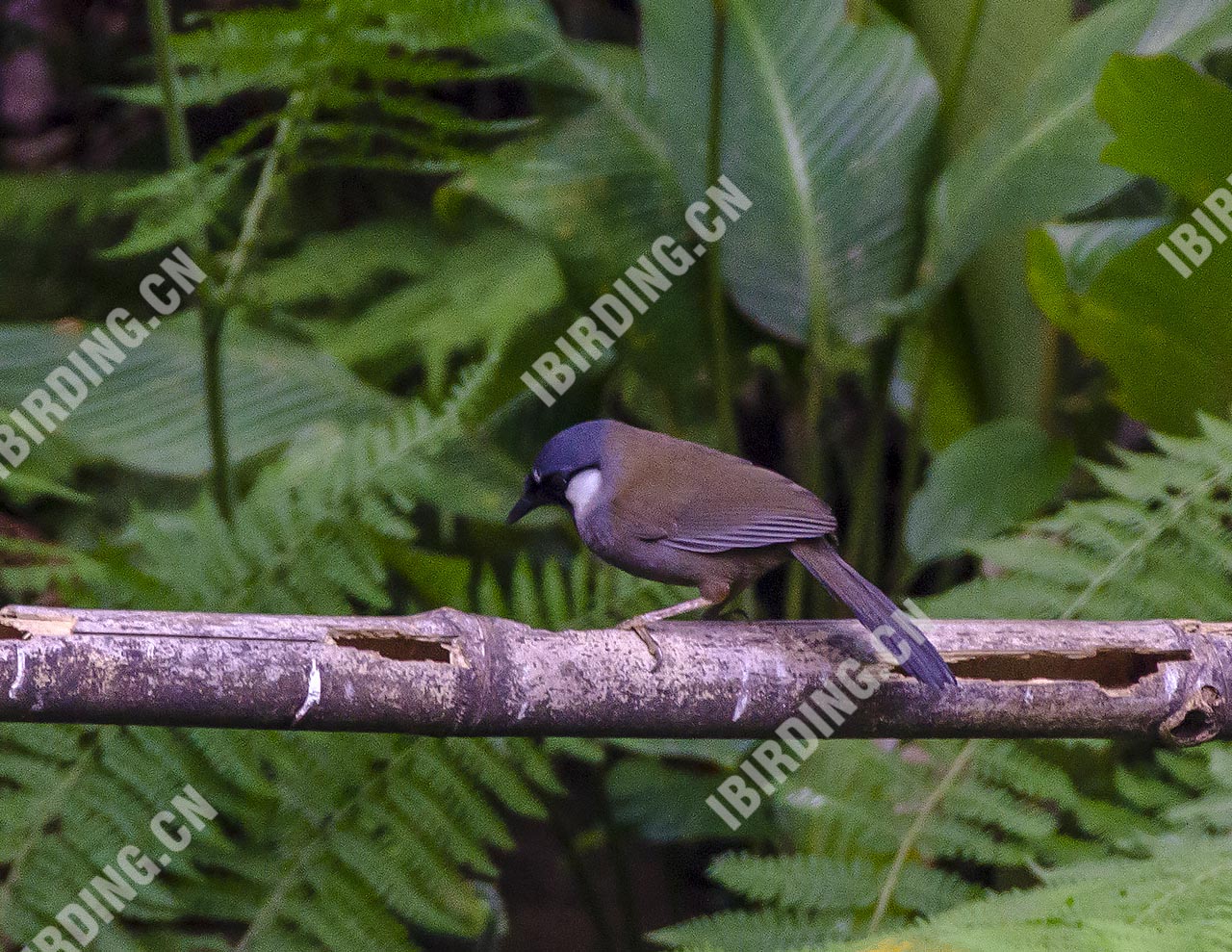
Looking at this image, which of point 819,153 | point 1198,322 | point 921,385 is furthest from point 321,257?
point 1198,322

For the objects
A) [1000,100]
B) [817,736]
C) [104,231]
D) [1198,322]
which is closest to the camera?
[817,736]

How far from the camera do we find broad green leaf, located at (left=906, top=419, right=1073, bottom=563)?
9.02 ft

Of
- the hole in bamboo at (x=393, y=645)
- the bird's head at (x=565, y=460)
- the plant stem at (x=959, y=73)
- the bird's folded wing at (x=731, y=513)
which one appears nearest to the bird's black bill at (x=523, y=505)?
the bird's head at (x=565, y=460)

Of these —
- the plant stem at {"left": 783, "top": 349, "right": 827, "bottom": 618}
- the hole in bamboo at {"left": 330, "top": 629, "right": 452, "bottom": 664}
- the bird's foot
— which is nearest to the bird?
the bird's foot

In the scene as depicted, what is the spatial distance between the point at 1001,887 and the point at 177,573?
1902mm

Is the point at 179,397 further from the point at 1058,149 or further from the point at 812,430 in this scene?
the point at 1058,149

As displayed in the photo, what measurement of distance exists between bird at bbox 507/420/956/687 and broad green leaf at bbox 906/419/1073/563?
1083 mm

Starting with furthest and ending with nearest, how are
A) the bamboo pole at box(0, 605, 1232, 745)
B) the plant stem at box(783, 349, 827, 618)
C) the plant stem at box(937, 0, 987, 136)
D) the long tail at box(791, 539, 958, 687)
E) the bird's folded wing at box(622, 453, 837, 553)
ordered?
the plant stem at box(783, 349, 827, 618)
the plant stem at box(937, 0, 987, 136)
the bird's folded wing at box(622, 453, 837, 553)
the long tail at box(791, 539, 958, 687)
the bamboo pole at box(0, 605, 1232, 745)

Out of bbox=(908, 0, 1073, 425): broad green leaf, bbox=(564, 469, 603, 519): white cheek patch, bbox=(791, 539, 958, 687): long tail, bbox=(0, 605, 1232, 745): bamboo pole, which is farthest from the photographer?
bbox=(908, 0, 1073, 425): broad green leaf

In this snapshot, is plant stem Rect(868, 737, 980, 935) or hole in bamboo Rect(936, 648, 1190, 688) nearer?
hole in bamboo Rect(936, 648, 1190, 688)

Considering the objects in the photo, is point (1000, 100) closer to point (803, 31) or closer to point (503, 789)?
point (803, 31)

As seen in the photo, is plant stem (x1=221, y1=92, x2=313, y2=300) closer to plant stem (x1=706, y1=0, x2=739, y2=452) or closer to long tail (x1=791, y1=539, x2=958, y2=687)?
plant stem (x1=706, y1=0, x2=739, y2=452)

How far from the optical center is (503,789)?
201 centimetres

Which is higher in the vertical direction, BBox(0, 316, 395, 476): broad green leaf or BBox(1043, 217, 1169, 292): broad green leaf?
BBox(0, 316, 395, 476): broad green leaf
